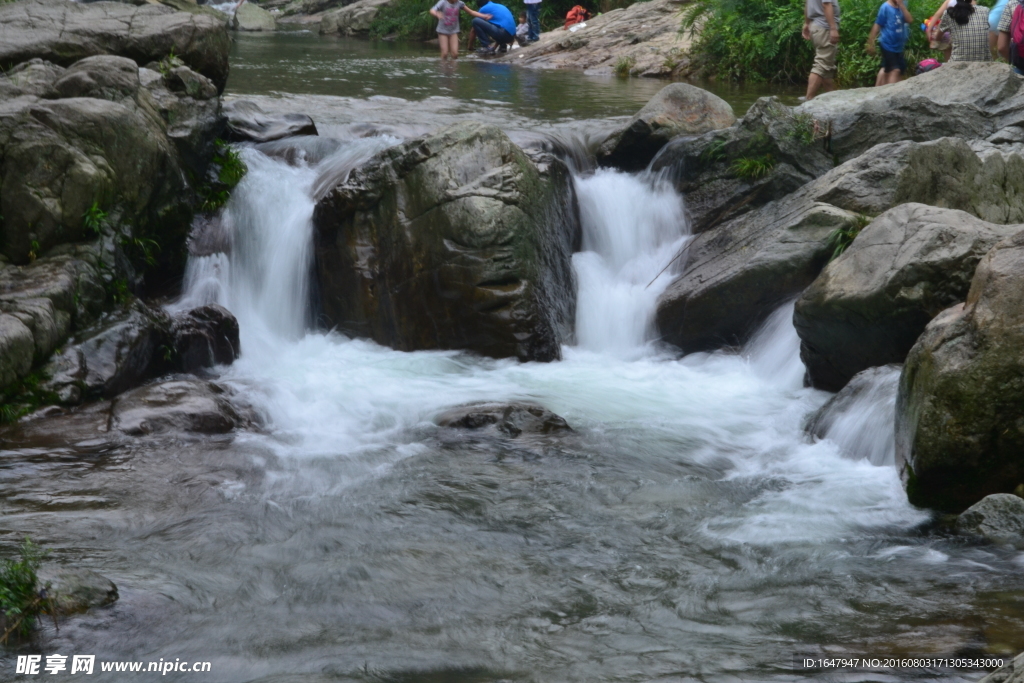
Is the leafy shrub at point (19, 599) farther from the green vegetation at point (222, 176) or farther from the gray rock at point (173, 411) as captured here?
Result: the green vegetation at point (222, 176)

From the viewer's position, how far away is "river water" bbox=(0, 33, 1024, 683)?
397 centimetres

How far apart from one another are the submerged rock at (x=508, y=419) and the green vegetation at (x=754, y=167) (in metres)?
3.95

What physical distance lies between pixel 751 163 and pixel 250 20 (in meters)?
27.3

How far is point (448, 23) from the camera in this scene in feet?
73.3

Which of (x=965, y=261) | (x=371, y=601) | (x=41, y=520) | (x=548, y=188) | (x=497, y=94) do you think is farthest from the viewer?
(x=497, y=94)

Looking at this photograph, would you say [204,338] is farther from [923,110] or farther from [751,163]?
[923,110]

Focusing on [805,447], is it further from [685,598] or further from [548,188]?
[548,188]

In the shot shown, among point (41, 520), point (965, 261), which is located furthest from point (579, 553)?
point (965, 261)

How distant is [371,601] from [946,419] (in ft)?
10.6

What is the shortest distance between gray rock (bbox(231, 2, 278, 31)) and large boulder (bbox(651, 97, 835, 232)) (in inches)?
1019

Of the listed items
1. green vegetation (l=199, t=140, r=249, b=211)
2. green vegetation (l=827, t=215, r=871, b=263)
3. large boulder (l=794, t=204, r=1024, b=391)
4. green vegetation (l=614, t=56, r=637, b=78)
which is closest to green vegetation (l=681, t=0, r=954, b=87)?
green vegetation (l=614, t=56, r=637, b=78)

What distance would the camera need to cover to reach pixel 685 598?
178 inches

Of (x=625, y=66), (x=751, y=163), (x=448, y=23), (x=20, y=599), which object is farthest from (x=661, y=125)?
(x=448, y=23)

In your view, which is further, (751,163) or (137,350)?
(751,163)
